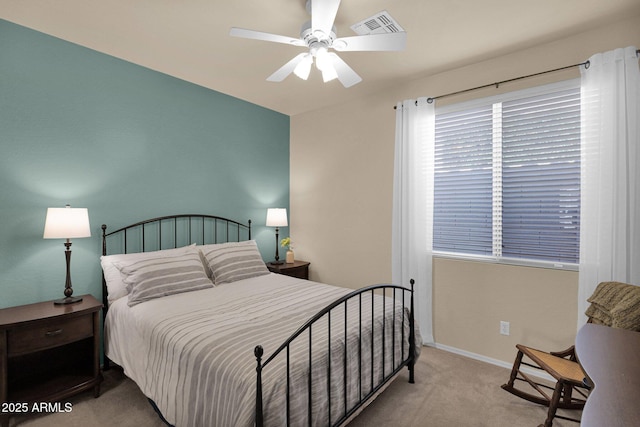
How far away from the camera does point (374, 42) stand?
1933 mm

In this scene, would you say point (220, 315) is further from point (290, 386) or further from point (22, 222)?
point (22, 222)

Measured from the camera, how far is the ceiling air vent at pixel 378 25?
2.14m

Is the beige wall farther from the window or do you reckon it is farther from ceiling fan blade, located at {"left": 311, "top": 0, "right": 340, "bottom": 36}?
ceiling fan blade, located at {"left": 311, "top": 0, "right": 340, "bottom": 36}

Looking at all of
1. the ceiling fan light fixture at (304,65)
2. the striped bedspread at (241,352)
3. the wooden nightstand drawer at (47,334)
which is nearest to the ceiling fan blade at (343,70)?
the ceiling fan light fixture at (304,65)

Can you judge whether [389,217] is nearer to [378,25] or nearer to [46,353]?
[378,25]

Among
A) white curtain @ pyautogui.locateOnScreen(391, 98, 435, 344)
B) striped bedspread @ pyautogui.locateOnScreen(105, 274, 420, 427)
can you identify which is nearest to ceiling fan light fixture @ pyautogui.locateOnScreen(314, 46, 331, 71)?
white curtain @ pyautogui.locateOnScreen(391, 98, 435, 344)

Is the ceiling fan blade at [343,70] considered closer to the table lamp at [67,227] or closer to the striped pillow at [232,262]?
the striped pillow at [232,262]

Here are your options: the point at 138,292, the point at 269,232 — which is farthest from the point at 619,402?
the point at 269,232

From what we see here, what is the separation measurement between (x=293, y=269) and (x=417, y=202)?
1695 millimetres

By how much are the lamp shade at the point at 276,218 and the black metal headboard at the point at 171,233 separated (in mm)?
272

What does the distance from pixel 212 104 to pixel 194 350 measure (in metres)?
2.80

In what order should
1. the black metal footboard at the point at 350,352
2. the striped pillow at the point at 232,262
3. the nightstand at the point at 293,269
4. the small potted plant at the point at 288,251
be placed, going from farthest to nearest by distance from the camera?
the small potted plant at the point at 288,251 < the nightstand at the point at 293,269 < the striped pillow at the point at 232,262 < the black metal footboard at the point at 350,352

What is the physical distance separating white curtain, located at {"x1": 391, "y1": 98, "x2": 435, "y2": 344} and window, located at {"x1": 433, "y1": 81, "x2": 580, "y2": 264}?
127 millimetres

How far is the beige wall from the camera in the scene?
2561 millimetres
